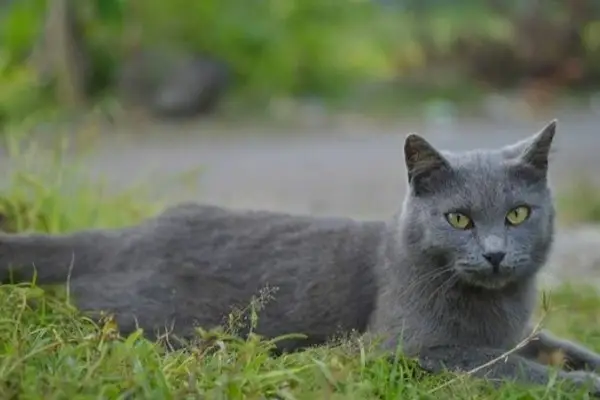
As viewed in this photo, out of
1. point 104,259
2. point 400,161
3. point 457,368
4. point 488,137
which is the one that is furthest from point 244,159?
point 457,368

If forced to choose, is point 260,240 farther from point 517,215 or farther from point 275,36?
point 275,36

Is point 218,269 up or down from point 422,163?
down

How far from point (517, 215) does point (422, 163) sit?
0.26 metres

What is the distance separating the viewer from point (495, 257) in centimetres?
237

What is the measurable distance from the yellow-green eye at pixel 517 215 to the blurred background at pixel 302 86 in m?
2.98

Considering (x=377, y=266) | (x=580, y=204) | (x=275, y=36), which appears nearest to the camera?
(x=377, y=266)

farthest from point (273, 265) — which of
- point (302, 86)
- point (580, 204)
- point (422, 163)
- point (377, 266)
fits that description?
point (302, 86)

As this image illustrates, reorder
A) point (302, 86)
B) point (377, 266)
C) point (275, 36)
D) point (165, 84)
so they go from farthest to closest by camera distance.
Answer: point (302, 86)
point (275, 36)
point (165, 84)
point (377, 266)

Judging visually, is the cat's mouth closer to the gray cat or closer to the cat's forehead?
the gray cat

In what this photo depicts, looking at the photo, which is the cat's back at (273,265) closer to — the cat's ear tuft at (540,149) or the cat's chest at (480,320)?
the cat's chest at (480,320)

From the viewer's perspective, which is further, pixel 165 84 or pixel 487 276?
pixel 165 84

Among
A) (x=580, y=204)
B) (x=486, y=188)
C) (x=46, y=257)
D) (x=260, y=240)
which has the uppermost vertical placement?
(x=486, y=188)

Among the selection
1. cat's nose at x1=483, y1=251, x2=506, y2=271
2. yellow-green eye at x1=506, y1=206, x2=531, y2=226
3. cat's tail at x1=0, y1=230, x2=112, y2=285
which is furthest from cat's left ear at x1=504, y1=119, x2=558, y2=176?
cat's tail at x1=0, y1=230, x2=112, y2=285

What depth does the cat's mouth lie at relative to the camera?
7.87 feet
